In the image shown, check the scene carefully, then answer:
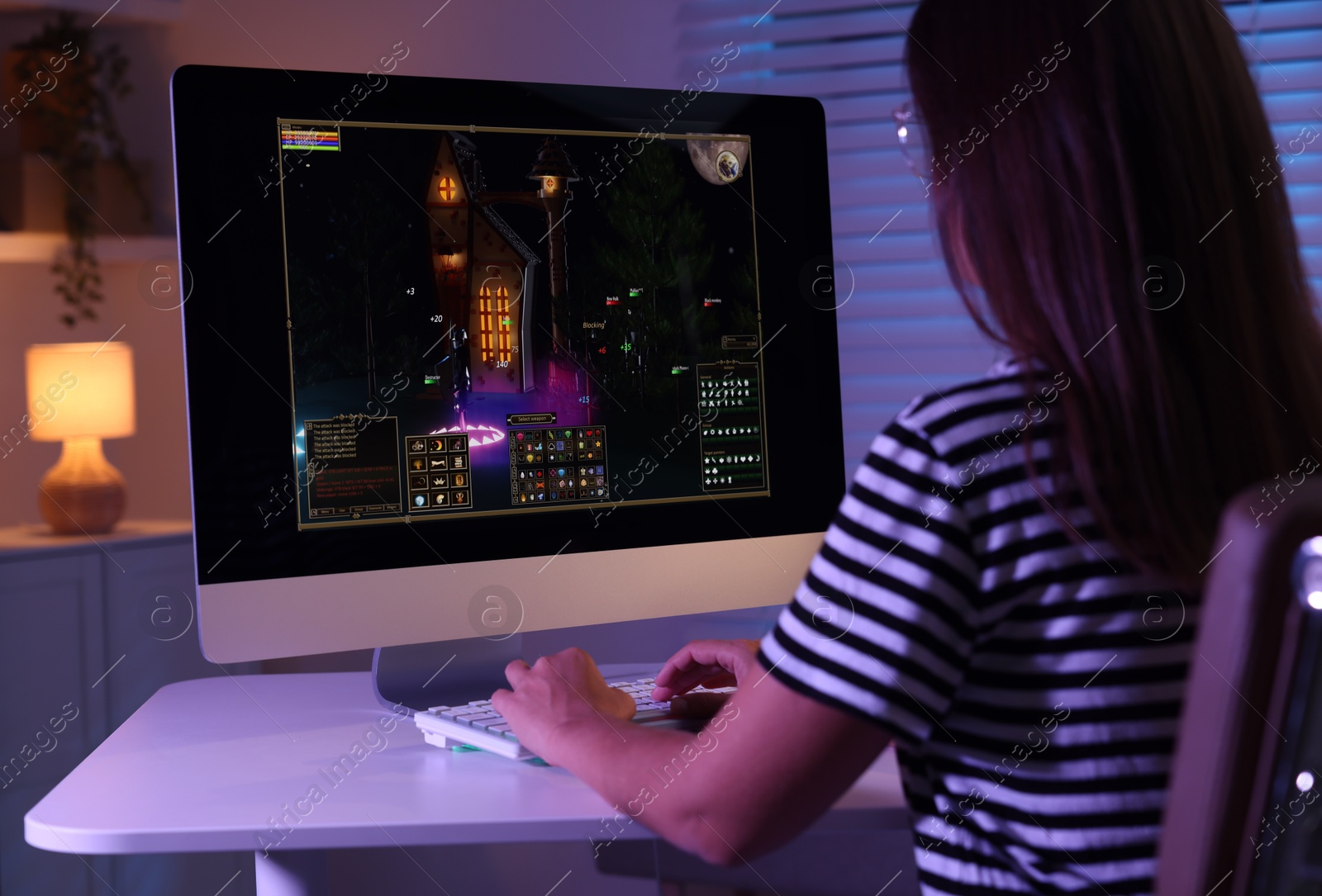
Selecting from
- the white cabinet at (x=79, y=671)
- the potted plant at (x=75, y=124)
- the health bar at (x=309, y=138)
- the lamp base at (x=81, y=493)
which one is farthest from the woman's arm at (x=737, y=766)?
the potted plant at (x=75, y=124)

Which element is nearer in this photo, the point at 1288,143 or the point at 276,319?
the point at 276,319

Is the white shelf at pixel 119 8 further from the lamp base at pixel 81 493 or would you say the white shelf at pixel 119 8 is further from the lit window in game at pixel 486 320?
the lit window in game at pixel 486 320

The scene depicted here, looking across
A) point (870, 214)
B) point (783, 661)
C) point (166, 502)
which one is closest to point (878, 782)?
point (783, 661)

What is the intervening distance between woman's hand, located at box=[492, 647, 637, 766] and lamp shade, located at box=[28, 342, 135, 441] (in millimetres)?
1190

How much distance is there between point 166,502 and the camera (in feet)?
6.66

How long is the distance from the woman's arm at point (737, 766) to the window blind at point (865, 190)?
3.28ft

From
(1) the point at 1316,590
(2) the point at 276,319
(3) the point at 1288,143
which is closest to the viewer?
(1) the point at 1316,590

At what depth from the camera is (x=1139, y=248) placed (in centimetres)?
67

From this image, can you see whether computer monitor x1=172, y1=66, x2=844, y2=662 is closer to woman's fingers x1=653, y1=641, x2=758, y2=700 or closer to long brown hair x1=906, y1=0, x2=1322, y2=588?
woman's fingers x1=653, y1=641, x2=758, y2=700

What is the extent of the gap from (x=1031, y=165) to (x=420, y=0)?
1315mm

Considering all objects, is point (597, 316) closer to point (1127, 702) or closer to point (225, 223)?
point (225, 223)

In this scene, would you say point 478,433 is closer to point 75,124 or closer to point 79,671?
point 79,671

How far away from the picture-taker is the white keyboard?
3.09 ft

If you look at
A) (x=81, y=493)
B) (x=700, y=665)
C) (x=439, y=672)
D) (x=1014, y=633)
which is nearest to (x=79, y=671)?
(x=81, y=493)
